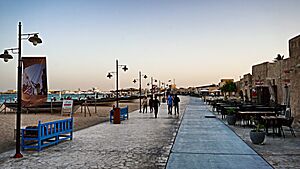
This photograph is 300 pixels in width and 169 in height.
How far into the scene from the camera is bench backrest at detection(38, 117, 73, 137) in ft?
28.2

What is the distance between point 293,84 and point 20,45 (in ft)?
40.7

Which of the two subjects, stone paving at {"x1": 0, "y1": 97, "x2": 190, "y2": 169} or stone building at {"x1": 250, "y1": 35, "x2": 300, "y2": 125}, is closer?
stone paving at {"x1": 0, "y1": 97, "x2": 190, "y2": 169}

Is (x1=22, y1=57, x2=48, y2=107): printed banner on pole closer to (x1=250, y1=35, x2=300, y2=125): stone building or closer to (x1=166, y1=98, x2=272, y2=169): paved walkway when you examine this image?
(x1=166, y1=98, x2=272, y2=169): paved walkway

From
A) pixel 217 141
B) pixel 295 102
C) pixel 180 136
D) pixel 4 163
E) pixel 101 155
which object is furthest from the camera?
pixel 295 102

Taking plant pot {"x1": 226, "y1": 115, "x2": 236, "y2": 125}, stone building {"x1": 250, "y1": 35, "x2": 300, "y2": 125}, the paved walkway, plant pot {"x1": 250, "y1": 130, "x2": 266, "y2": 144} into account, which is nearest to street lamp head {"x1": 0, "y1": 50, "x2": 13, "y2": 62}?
the paved walkway

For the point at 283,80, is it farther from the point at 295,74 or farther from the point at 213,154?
the point at 213,154

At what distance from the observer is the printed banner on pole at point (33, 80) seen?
28.4 feet

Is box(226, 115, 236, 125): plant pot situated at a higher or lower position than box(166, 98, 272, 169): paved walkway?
higher

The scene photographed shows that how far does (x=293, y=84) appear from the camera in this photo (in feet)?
46.0

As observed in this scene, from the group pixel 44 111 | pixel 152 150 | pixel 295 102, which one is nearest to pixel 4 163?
pixel 152 150

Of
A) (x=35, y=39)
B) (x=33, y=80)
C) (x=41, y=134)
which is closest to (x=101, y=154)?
(x=41, y=134)

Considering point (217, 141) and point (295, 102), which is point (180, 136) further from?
point (295, 102)

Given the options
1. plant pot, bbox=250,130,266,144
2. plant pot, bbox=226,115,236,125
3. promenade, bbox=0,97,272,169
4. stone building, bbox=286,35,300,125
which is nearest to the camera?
promenade, bbox=0,97,272,169

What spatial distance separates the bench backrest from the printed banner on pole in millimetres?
852
